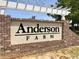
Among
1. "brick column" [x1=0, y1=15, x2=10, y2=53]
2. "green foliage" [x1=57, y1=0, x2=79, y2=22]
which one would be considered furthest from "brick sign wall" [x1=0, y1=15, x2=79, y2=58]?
"green foliage" [x1=57, y1=0, x2=79, y2=22]

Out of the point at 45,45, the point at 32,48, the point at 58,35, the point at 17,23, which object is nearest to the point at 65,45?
the point at 58,35

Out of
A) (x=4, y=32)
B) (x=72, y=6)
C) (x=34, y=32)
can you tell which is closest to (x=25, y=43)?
(x=34, y=32)

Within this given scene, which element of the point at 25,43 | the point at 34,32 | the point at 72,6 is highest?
the point at 72,6

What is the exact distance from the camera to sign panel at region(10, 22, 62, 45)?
1155 cm

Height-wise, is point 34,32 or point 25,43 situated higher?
point 34,32

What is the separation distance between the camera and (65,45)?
14.8m

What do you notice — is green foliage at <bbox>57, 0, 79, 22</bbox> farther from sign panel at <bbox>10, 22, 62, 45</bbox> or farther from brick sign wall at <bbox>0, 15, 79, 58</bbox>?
sign panel at <bbox>10, 22, 62, 45</bbox>

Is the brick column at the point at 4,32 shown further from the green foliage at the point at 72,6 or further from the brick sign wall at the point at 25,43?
the green foliage at the point at 72,6

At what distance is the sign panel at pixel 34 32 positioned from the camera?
37.9 feet

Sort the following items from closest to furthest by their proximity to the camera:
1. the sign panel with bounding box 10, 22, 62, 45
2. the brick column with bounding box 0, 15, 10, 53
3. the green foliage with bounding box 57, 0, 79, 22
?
1. the brick column with bounding box 0, 15, 10, 53
2. the sign panel with bounding box 10, 22, 62, 45
3. the green foliage with bounding box 57, 0, 79, 22

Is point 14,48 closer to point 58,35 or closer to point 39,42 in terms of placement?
point 39,42

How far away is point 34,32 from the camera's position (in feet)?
41.2

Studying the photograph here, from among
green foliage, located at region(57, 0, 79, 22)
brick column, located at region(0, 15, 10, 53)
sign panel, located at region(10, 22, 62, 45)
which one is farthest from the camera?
green foliage, located at region(57, 0, 79, 22)

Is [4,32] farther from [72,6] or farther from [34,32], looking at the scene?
[72,6]
